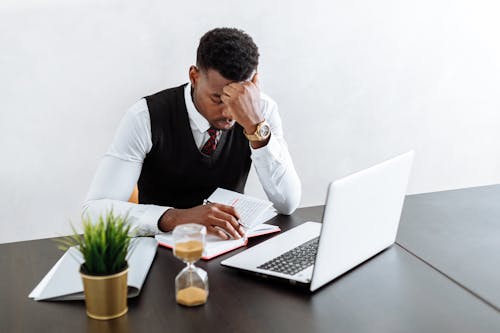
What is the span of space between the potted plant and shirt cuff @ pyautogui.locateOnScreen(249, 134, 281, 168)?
0.80m

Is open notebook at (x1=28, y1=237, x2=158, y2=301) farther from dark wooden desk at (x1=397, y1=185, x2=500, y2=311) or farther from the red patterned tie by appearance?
dark wooden desk at (x1=397, y1=185, x2=500, y2=311)

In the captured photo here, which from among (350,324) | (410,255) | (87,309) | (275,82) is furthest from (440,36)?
(87,309)

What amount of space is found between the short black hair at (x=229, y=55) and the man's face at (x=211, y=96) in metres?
0.02

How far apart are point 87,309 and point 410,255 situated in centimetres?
84

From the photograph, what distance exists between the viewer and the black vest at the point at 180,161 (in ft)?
6.75

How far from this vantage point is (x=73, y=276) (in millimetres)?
1422

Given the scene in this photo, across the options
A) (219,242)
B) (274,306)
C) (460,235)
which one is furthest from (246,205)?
(460,235)

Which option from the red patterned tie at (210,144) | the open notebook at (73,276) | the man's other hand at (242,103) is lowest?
the open notebook at (73,276)

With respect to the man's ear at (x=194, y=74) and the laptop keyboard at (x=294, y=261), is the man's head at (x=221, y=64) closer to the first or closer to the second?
the man's ear at (x=194, y=74)

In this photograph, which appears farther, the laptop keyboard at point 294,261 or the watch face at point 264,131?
the watch face at point 264,131

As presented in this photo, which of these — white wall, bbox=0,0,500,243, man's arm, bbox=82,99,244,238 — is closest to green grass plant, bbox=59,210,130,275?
man's arm, bbox=82,99,244,238

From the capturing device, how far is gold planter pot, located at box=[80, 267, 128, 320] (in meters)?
1.21

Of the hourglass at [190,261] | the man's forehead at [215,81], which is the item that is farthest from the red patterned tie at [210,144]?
the hourglass at [190,261]

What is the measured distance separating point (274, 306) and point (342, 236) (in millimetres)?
227
